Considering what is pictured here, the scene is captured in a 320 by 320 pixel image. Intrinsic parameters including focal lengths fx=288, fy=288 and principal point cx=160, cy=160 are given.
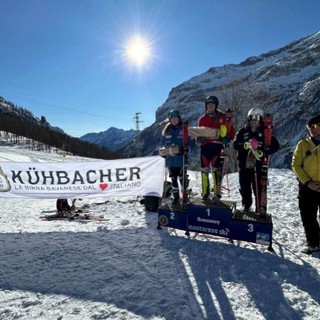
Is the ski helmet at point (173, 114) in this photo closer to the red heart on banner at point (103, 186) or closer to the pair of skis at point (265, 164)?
the pair of skis at point (265, 164)

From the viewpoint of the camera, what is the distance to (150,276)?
183 inches

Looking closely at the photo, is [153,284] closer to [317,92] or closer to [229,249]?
[229,249]

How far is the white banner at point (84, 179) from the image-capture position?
8.41 m

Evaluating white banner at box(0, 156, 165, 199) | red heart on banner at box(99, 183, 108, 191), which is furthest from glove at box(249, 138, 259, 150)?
red heart on banner at box(99, 183, 108, 191)

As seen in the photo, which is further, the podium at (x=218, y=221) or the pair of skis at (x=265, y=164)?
the pair of skis at (x=265, y=164)

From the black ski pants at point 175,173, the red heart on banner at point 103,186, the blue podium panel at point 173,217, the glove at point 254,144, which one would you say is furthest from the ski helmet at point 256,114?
the red heart on banner at point 103,186

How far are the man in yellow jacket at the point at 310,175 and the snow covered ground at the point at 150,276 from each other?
0.39m

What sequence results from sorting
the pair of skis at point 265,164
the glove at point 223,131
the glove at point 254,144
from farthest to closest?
the glove at point 223,131 < the glove at point 254,144 < the pair of skis at point 265,164

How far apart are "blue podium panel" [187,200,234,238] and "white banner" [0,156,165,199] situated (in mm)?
2092

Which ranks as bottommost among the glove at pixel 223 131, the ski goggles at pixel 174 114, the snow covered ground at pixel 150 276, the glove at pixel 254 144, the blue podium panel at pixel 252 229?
the snow covered ground at pixel 150 276

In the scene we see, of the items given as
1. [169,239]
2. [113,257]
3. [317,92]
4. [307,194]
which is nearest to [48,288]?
[113,257]

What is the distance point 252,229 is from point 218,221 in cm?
69

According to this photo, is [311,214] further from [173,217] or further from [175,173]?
[175,173]

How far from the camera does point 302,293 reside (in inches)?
165
